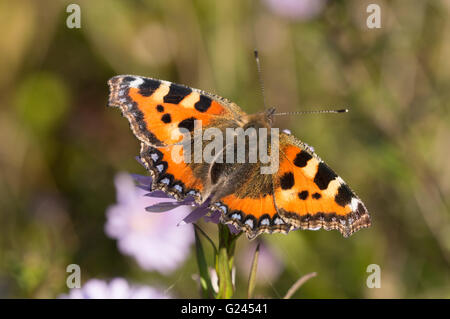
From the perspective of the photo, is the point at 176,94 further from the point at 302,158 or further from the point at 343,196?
the point at 343,196

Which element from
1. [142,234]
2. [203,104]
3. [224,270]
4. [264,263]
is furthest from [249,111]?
[224,270]

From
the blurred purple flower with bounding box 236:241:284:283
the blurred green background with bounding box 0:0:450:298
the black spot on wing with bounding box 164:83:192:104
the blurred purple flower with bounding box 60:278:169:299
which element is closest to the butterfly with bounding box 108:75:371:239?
the black spot on wing with bounding box 164:83:192:104

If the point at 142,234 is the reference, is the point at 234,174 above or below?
above

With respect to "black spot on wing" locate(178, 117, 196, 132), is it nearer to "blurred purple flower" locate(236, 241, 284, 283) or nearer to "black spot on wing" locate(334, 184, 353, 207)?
"black spot on wing" locate(334, 184, 353, 207)

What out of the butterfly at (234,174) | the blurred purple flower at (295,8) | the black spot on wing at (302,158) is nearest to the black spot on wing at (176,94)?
the butterfly at (234,174)

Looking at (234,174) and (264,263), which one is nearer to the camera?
(234,174)

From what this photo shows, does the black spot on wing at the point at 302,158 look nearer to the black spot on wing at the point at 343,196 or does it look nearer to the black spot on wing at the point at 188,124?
the black spot on wing at the point at 343,196
